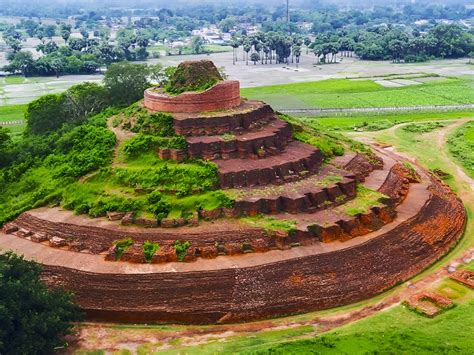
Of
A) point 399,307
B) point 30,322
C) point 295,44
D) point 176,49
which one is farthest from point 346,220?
point 176,49

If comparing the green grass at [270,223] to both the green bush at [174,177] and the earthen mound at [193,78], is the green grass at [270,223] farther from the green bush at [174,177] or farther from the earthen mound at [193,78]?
the earthen mound at [193,78]

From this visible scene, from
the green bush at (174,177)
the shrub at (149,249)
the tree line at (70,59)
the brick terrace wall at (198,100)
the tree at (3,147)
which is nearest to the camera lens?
the shrub at (149,249)

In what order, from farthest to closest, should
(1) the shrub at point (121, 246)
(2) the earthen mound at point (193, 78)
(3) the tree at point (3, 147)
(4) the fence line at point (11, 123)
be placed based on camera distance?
(4) the fence line at point (11, 123) → (3) the tree at point (3, 147) → (2) the earthen mound at point (193, 78) → (1) the shrub at point (121, 246)

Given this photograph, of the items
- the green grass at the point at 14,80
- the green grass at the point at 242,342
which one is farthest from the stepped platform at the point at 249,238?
the green grass at the point at 14,80

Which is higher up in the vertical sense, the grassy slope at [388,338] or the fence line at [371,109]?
the fence line at [371,109]

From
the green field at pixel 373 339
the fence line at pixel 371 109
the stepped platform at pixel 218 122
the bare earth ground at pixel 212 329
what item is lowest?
the bare earth ground at pixel 212 329

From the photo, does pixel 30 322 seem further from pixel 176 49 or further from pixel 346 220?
pixel 176 49

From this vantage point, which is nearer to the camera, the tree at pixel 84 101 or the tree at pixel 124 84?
the tree at pixel 84 101
